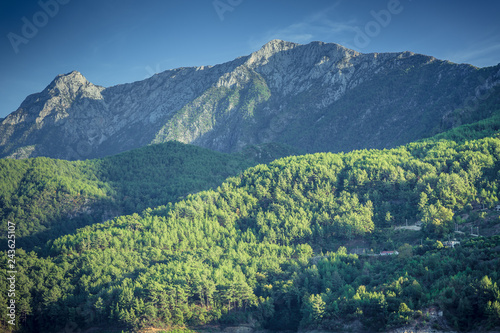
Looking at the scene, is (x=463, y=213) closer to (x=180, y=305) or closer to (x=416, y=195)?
(x=416, y=195)

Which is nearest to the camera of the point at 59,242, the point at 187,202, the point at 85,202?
the point at 59,242

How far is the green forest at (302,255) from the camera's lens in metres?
80.0

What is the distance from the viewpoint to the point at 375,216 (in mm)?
123000

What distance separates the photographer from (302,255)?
10806cm

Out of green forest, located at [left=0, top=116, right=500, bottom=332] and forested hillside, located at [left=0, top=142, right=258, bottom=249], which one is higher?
forested hillside, located at [left=0, top=142, right=258, bottom=249]

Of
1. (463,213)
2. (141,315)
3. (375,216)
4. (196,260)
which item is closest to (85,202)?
(196,260)

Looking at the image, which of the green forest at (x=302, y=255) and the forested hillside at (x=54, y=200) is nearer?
the green forest at (x=302, y=255)

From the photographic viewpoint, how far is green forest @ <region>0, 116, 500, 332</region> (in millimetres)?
80000

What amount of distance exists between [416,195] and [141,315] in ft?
270

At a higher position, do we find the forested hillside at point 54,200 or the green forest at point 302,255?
the forested hillside at point 54,200

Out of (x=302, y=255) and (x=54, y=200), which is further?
(x=54, y=200)

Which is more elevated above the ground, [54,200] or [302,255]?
[54,200]

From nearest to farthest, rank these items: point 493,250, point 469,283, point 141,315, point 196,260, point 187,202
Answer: point 469,283 < point 493,250 < point 141,315 < point 196,260 < point 187,202

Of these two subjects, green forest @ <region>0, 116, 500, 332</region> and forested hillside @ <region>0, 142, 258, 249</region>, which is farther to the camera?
forested hillside @ <region>0, 142, 258, 249</region>
